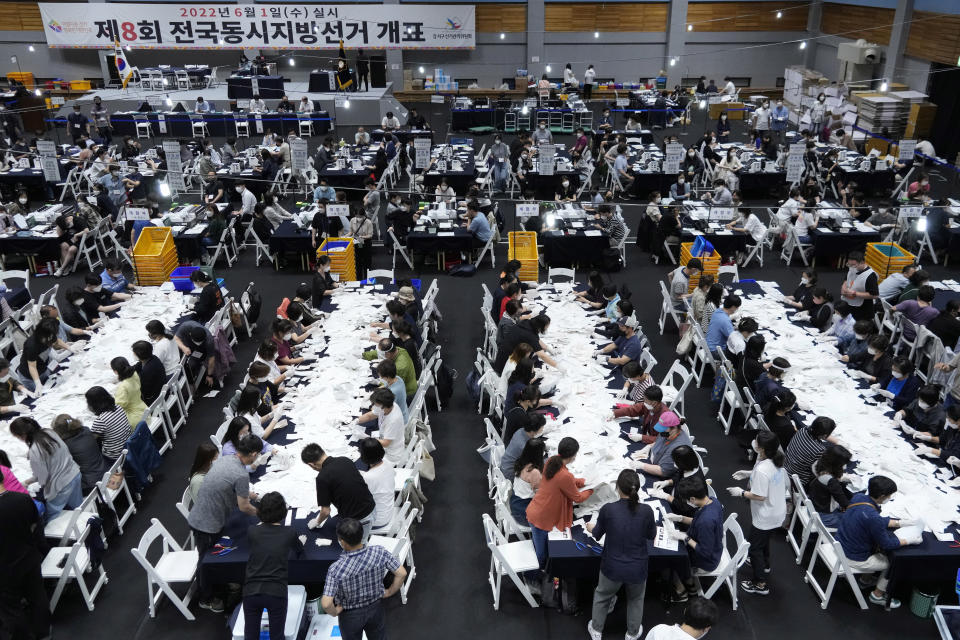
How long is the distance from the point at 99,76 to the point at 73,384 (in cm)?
2578

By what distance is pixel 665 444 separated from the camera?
6.51 m

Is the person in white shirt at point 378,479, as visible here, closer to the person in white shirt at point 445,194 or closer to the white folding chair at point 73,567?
the white folding chair at point 73,567

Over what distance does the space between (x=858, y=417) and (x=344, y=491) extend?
5.34 meters

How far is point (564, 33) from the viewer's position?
1136 inches

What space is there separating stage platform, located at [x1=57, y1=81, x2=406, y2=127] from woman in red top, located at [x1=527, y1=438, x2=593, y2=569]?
21.1 m

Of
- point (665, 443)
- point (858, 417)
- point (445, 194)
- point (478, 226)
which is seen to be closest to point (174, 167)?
point (445, 194)

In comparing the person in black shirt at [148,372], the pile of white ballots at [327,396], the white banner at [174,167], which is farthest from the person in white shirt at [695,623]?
the white banner at [174,167]

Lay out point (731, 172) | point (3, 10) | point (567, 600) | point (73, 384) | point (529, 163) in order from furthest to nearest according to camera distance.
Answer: point (3, 10) → point (529, 163) → point (731, 172) → point (73, 384) → point (567, 600)

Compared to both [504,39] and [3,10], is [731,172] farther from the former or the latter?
[3,10]

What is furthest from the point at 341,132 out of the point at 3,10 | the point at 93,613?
the point at 93,613

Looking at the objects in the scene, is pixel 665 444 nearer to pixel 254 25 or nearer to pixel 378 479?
pixel 378 479

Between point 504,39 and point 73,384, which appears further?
point 504,39

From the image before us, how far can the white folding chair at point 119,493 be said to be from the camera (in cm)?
672

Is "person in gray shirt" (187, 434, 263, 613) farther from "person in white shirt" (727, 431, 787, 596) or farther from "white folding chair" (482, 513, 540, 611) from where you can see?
"person in white shirt" (727, 431, 787, 596)
